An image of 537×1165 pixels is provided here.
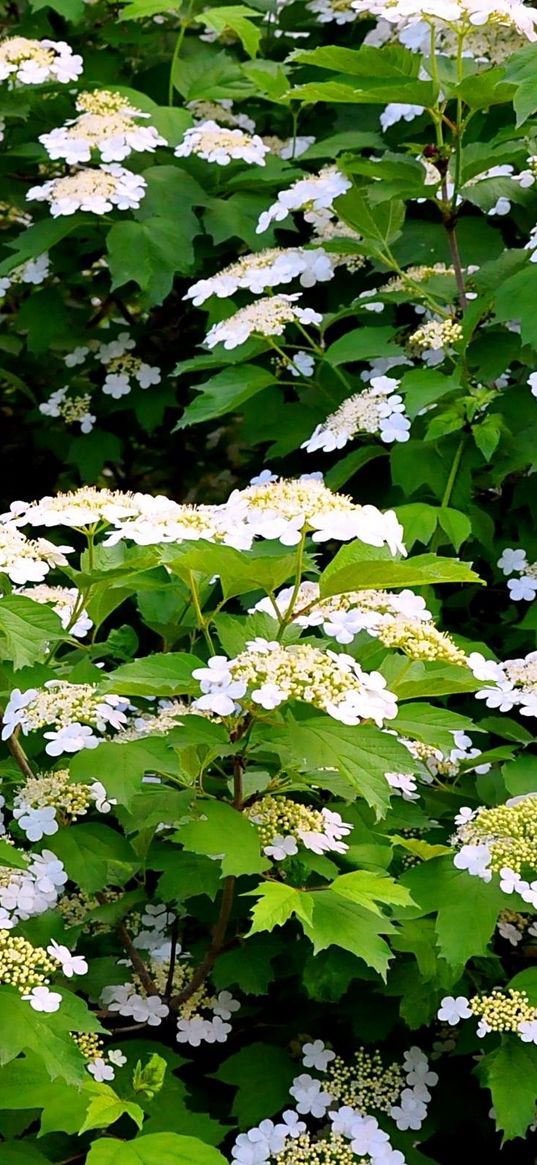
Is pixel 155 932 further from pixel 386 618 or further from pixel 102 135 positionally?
pixel 102 135

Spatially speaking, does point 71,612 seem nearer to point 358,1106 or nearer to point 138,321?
point 358,1106

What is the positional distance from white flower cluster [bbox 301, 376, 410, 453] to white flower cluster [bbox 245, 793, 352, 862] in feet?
2.81

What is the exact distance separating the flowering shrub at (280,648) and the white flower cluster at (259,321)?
0.7 inches

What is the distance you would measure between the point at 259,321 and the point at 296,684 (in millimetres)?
1244

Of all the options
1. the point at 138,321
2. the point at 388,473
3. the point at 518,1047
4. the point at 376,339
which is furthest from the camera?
the point at 138,321

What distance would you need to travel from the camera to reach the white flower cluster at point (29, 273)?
3428 millimetres

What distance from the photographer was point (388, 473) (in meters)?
2.95

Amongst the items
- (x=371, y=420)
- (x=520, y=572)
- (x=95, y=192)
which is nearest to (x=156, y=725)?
(x=371, y=420)

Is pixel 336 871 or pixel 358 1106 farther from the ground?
pixel 336 871

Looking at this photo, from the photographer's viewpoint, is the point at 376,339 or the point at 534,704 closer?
the point at 534,704

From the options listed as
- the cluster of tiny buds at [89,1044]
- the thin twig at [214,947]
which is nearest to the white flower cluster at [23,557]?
the thin twig at [214,947]

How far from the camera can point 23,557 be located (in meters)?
1.86

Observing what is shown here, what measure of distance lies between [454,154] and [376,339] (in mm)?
379

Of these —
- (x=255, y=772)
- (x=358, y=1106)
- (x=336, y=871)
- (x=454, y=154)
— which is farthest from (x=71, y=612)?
(x=454, y=154)
